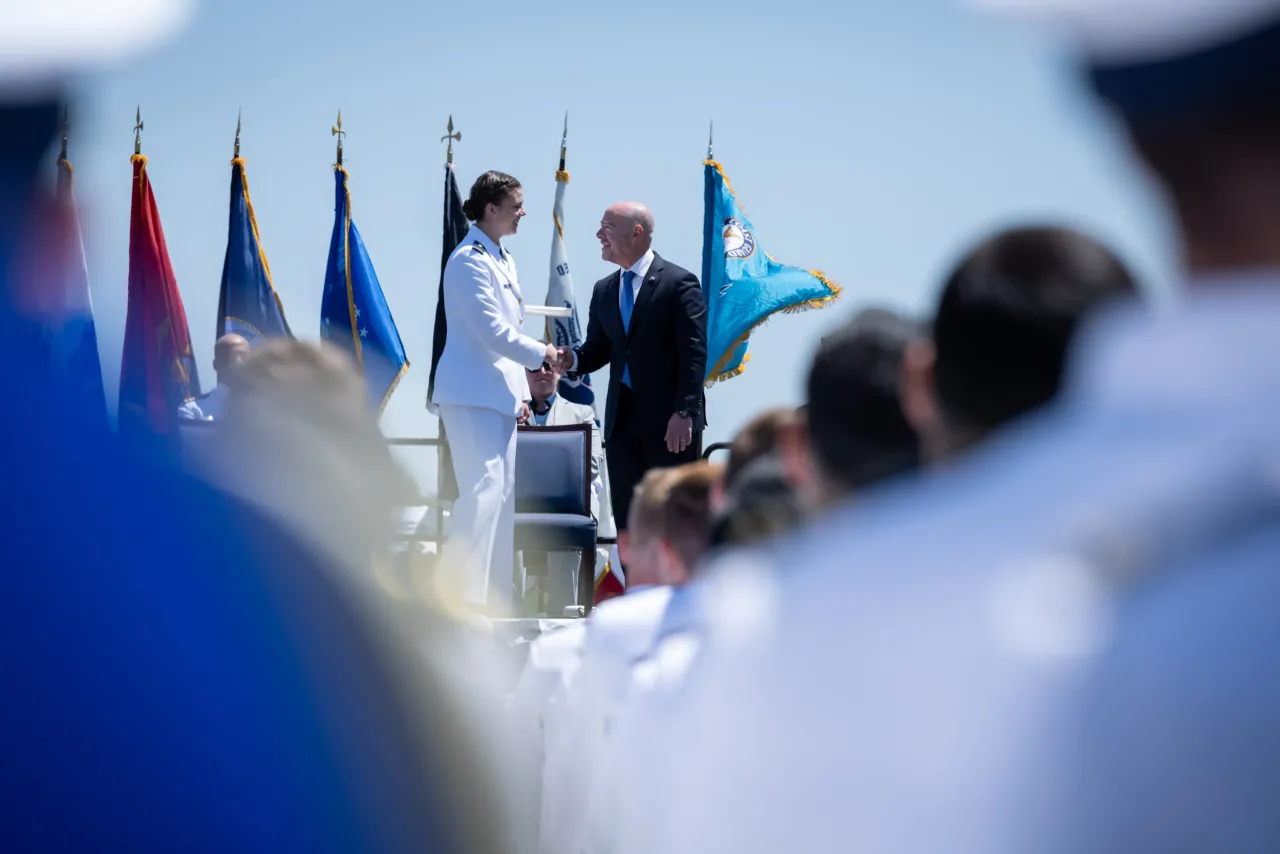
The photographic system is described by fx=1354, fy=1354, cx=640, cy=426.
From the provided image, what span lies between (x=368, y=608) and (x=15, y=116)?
37 cm

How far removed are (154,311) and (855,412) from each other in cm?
800

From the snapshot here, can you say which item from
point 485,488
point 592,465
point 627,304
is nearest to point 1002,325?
point 485,488

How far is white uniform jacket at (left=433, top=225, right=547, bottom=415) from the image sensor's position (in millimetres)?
5359

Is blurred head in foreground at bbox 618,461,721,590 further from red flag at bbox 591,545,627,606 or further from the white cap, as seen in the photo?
red flag at bbox 591,545,627,606

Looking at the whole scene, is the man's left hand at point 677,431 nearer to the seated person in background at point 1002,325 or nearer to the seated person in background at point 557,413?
the seated person in background at point 557,413

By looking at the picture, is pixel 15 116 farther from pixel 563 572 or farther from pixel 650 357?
pixel 563 572

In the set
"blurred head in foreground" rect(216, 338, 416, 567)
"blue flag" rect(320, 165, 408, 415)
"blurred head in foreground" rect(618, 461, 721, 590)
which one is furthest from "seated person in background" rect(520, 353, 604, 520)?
"blurred head in foreground" rect(216, 338, 416, 567)

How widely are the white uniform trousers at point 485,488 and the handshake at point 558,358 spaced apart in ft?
0.94

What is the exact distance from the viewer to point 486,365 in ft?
17.8

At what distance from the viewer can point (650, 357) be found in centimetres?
556

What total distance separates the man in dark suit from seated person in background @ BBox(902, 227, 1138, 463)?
4456 mm

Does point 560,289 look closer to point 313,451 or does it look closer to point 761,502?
point 761,502

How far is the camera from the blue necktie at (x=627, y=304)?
5613 mm

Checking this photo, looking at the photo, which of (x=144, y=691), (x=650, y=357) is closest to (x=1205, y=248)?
(x=144, y=691)
